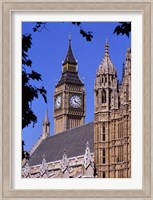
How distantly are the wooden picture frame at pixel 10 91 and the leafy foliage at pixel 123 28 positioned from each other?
117 millimetres

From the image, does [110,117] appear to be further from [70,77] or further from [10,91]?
[10,91]

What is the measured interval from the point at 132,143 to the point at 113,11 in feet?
2.56

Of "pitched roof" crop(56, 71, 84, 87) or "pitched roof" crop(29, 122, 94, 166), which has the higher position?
"pitched roof" crop(56, 71, 84, 87)

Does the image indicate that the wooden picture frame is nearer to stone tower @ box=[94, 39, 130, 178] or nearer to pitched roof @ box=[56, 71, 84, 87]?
stone tower @ box=[94, 39, 130, 178]

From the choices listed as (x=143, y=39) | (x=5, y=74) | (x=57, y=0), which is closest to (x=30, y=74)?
(x=5, y=74)

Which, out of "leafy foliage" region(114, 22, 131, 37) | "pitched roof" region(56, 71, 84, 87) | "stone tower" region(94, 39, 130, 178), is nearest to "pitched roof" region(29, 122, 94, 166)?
"stone tower" region(94, 39, 130, 178)

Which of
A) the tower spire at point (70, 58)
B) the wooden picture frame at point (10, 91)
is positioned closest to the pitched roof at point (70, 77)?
the tower spire at point (70, 58)

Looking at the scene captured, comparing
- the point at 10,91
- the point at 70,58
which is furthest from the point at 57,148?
the point at 10,91

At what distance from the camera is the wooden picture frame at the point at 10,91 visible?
11.2 feet

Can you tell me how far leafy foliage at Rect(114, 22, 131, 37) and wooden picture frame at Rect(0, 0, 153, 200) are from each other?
117mm

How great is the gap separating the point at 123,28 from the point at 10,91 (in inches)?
30.8

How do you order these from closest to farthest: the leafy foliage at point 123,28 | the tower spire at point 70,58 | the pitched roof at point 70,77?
the leafy foliage at point 123,28, the tower spire at point 70,58, the pitched roof at point 70,77

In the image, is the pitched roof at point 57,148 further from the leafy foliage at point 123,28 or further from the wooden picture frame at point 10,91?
the leafy foliage at point 123,28

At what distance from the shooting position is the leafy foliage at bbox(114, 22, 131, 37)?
355cm
